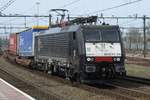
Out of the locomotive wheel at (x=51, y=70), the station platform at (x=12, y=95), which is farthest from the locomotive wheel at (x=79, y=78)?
the locomotive wheel at (x=51, y=70)

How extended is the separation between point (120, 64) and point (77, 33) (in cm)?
263

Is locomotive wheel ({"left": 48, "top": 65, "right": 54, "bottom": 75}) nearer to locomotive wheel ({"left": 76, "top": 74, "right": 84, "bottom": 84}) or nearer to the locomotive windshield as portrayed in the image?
locomotive wheel ({"left": 76, "top": 74, "right": 84, "bottom": 84})

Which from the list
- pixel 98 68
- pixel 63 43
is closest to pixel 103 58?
pixel 98 68

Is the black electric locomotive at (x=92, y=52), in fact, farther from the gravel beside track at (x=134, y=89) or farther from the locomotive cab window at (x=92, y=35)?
the gravel beside track at (x=134, y=89)

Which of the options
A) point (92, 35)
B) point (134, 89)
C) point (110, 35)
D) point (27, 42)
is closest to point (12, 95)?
point (134, 89)

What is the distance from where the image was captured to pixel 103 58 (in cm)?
2058

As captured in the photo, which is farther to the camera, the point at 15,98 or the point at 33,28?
the point at 33,28

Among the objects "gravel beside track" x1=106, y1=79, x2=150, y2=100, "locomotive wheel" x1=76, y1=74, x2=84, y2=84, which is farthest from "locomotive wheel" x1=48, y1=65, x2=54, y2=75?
"locomotive wheel" x1=76, y1=74, x2=84, y2=84

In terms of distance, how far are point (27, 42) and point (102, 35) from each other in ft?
59.2

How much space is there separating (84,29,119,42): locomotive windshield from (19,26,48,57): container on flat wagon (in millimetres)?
14256

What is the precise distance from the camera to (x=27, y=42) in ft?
127

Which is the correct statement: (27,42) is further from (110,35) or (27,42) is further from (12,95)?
(12,95)

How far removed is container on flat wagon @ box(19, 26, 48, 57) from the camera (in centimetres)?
3606

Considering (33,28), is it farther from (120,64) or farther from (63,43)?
(120,64)
